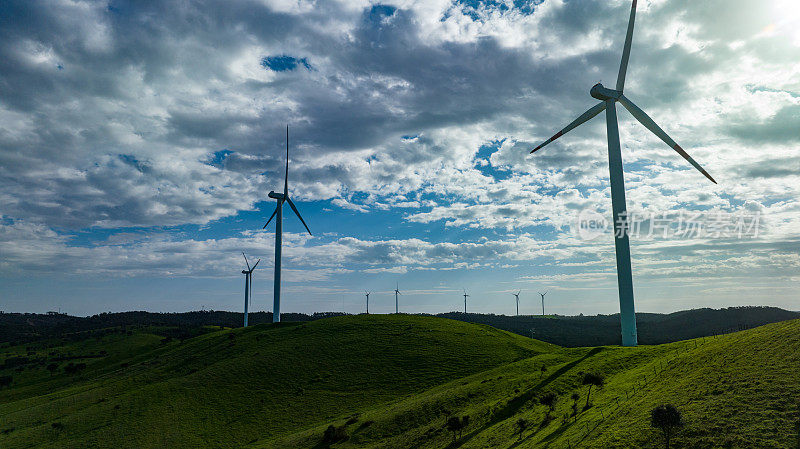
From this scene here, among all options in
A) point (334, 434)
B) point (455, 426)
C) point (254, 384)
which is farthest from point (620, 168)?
point (254, 384)

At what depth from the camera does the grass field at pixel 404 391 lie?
4322 cm

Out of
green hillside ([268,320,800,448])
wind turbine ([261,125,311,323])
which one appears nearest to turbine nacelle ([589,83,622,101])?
green hillside ([268,320,800,448])

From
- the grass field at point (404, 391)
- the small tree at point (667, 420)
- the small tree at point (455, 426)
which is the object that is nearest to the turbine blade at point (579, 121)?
the grass field at point (404, 391)

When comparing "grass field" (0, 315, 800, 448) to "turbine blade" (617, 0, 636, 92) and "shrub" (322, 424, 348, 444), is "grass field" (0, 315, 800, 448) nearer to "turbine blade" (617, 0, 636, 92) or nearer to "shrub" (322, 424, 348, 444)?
"shrub" (322, 424, 348, 444)

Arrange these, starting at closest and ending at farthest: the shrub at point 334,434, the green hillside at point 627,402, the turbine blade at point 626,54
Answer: the green hillside at point 627,402, the shrub at point 334,434, the turbine blade at point 626,54

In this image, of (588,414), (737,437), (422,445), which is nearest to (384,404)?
(422,445)

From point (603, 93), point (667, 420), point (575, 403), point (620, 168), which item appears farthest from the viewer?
point (603, 93)

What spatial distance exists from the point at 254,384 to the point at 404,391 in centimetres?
3917

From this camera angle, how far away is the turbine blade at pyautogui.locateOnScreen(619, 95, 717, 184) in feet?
258

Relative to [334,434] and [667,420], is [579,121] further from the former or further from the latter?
[334,434]

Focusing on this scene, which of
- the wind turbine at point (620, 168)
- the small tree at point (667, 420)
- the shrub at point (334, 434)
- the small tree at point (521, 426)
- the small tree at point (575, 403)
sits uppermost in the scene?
the wind turbine at point (620, 168)

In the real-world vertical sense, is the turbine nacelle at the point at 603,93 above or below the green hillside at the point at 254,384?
above

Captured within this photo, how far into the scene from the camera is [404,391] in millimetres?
95938

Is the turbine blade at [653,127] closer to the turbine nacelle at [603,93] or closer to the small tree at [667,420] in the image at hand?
the turbine nacelle at [603,93]
